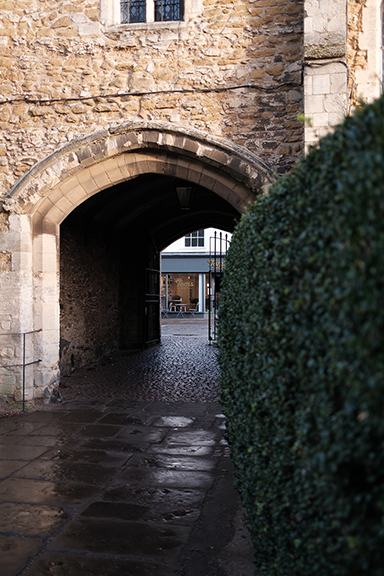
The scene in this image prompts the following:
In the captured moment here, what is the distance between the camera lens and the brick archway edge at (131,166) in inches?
238

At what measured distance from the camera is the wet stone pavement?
267cm

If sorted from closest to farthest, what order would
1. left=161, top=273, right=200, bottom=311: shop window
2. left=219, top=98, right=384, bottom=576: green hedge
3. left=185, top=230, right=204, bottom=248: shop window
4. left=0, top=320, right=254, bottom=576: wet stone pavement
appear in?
1. left=219, top=98, right=384, bottom=576: green hedge
2. left=0, top=320, right=254, bottom=576: wet stone pavement
3. left=185, top=230, right=204, bottom=248: shop window
4. left=161, top=273, right=200, bottom=311: shop window

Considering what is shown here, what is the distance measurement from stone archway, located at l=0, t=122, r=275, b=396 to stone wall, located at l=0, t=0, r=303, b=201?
0.20m

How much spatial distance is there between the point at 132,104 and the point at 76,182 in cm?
127

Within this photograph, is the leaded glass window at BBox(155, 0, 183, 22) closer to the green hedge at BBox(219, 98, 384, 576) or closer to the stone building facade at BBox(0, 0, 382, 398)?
the stone building facade at BBox(0, 0, 382, 398)

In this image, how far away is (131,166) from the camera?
6.59m

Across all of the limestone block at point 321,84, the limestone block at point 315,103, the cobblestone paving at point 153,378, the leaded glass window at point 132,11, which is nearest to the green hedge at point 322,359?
the limestone block at point 315,103

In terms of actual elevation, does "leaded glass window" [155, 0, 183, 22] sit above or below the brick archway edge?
above

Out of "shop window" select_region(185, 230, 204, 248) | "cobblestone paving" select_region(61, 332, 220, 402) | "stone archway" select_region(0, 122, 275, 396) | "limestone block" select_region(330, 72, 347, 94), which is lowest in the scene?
"cobblestone paving" select_region(61, 332, 220, 402)

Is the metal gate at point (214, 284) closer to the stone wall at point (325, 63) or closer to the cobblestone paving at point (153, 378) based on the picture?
the cobblestone paving at point (153, 378)

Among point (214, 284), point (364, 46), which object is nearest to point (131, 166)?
point (364, 46)

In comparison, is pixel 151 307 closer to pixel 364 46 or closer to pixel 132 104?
pixel 132 104

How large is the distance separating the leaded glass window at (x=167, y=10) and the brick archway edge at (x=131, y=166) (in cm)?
162

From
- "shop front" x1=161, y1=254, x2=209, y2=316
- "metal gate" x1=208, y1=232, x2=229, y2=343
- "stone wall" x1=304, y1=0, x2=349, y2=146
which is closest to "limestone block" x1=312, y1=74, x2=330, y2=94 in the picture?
"stone wall" x1=304, y1=0, x2=349, y2=146
